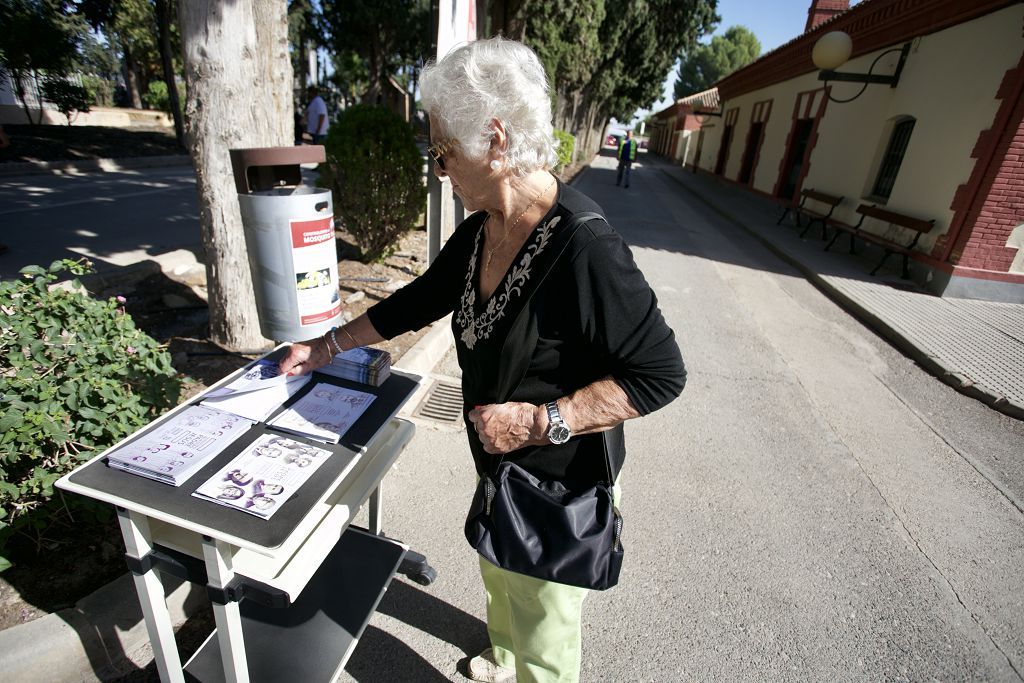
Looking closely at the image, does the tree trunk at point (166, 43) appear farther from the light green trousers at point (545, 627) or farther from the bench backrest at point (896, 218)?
the light green trousers at point (545, 627)

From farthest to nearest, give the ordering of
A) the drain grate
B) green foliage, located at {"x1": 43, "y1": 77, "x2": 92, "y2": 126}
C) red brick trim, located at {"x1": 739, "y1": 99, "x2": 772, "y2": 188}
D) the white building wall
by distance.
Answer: red brick trim, located at {"x1": 739, "y1": 99, "x2": 772, "y2": 188}
green foliage, located at {"x1": 43, "y1": 77, "x2": 92, "y2": 126}
the white building wall
the drain grate

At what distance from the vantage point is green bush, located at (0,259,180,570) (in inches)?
71.4

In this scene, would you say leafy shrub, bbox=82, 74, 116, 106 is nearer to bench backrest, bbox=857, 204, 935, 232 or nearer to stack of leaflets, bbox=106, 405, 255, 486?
stack of leaflets, bbox=106, 405, 255, 486

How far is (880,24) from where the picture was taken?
34.1 feet

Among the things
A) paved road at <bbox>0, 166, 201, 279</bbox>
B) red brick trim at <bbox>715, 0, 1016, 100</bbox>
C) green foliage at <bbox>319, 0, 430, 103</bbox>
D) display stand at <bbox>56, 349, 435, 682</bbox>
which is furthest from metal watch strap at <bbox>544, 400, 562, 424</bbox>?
green foliage at <bbox>319, 0, 430, 103</bbox>

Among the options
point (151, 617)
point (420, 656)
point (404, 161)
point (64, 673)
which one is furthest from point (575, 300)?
point (404, 161)

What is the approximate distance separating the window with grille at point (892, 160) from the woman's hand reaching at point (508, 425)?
1120 cm

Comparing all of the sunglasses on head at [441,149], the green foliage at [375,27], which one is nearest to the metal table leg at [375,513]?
the sunglasses on head at [441,149]

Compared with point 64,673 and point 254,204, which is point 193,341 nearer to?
point 254,204

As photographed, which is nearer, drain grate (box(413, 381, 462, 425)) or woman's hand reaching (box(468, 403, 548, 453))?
woman's hand reaching (box(468, 403, 548, 453))

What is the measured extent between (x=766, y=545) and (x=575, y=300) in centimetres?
232

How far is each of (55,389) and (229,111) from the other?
2.18 metres

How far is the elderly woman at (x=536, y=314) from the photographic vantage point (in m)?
1.27

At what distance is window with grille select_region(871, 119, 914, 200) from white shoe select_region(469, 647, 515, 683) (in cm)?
1115
